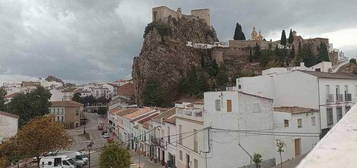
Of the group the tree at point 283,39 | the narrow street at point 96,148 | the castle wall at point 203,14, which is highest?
the castle wall at point 203,14

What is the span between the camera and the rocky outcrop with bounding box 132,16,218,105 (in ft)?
262

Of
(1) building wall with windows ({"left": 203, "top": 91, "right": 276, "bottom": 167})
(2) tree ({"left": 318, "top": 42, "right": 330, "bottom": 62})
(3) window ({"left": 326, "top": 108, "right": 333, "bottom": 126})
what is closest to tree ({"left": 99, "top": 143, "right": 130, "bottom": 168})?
(1) building wall with windows ({"left": 203, "top": 91, "right": 276, "bottom": 167})

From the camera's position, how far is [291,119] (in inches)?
1038

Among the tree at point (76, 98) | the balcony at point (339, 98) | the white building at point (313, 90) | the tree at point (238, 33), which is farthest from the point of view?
the tree at point (76, 98)

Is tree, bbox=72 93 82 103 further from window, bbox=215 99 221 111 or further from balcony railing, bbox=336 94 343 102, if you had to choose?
window, bbox=215 99 221 111

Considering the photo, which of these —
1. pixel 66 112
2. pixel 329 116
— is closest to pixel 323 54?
pixel 66 112

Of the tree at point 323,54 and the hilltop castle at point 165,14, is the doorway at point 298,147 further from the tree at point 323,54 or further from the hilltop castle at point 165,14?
the hilltop castle at point 165,14

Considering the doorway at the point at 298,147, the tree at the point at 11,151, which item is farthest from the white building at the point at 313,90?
the tree at the point at 11,151

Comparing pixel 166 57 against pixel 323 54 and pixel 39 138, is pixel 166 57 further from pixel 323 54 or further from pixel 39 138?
pixel 39 138

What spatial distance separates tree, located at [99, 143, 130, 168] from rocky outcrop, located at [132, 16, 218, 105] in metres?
50.9

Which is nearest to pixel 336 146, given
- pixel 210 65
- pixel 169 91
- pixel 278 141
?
pixel 278 141

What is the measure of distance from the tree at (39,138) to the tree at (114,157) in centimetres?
887

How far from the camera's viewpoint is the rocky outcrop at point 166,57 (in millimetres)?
79819

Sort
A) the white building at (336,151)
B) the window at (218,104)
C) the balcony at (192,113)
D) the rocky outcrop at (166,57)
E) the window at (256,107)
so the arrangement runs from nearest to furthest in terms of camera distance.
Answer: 1. the white building at (336,151)
2. the window at (256,107)
3. the window at (218,104)
4. the balcony at (192,113)
5. the rocky outcrop at (166,57)
